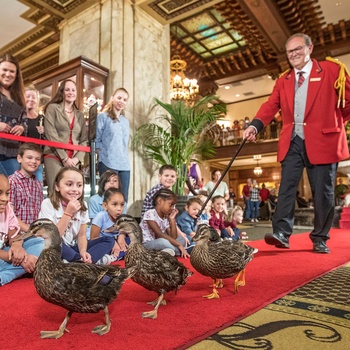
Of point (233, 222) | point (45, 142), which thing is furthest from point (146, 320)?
point (233, 222)

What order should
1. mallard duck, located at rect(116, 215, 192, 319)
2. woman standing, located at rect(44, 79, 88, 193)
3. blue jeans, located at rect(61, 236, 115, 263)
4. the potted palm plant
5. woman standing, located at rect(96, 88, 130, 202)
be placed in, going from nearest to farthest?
mallard duck, located at rect(116, 215, 192, 319)
blue jeans, located at rect(61, 236, 115, 263)
woman standing, located at rect(44, 79, 88, 193)
woman standing, located at rect(96, 88, 130, 202)
the potted palm plant

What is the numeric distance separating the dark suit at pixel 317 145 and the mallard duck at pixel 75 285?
2038mm

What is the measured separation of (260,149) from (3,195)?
13.0 metres

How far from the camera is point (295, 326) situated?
3.76 feet

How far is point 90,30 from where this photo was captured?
5.96m

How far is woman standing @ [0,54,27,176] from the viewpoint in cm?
281

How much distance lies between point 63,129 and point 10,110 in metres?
0.53

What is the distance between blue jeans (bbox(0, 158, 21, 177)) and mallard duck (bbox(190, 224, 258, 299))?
2.01m

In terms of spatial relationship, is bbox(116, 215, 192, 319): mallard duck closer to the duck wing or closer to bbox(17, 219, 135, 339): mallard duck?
the duck wing

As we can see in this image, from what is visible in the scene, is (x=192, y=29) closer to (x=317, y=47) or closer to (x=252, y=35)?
(x=252, y=35)

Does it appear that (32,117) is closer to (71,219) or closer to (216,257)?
(71,219)

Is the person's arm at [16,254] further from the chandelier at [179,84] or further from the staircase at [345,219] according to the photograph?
the chandelier at [179,84]

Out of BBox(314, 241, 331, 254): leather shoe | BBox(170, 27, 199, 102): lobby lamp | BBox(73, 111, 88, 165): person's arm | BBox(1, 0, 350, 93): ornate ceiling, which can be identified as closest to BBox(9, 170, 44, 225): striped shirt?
BBox(73, 111, 88, 165): person's arm

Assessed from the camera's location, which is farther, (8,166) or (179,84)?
(179,84)
